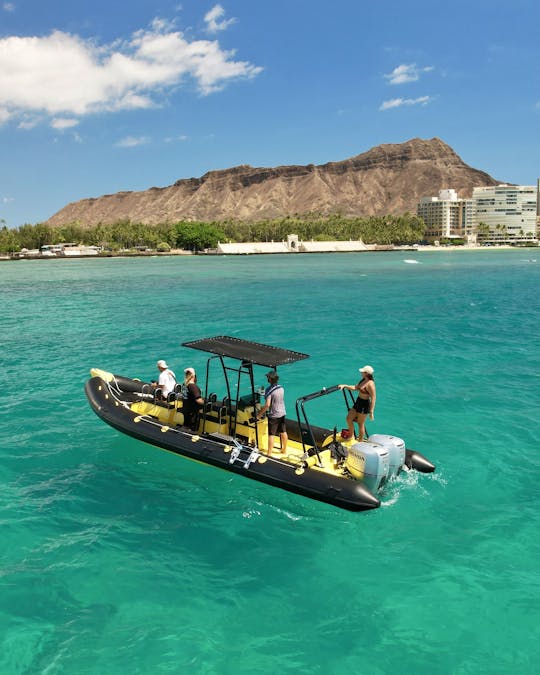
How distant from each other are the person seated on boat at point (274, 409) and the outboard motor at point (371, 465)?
1530 millimetres

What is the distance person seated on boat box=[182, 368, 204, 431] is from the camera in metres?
11.4

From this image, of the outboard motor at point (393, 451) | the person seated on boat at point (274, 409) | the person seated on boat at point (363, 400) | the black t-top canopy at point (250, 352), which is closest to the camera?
the outboard motor at point (393, 451)

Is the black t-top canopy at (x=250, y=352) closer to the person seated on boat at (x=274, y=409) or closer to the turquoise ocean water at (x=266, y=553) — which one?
the person seated on boat at (x=274, y=409)

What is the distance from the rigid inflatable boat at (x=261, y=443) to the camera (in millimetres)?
9453

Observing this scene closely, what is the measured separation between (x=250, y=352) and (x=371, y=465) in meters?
3.36

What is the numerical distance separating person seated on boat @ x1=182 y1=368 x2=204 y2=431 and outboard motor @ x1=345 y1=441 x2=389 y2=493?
11.9 ft

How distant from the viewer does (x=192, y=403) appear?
11617 mm

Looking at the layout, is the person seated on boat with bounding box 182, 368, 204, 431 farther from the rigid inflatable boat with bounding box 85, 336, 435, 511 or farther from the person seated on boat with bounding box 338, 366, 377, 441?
the person seated on boat with bounding box 338, 366, 377, 441

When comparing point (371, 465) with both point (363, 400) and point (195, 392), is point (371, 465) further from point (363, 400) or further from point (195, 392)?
point (195, 392)

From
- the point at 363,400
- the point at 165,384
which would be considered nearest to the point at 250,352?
the point at 363,400

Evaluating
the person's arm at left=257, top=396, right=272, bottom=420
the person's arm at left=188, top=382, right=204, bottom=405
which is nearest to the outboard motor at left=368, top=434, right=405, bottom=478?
the person's arm at left=257, top=396, right=272, bottom=420

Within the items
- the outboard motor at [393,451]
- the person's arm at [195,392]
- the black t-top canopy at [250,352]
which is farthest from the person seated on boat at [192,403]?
the outboard motor at [393,451]

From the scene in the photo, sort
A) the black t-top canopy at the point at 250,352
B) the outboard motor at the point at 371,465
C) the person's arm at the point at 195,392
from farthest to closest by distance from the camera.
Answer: the person's arm at the point at 195,392
the black t-top canopy at the point at 250,352
the outboard motor at the point at 371,465

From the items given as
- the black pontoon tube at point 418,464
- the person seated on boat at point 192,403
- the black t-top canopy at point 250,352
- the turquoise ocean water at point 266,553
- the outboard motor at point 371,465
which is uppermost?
the black t-top canopy at point 250,352
